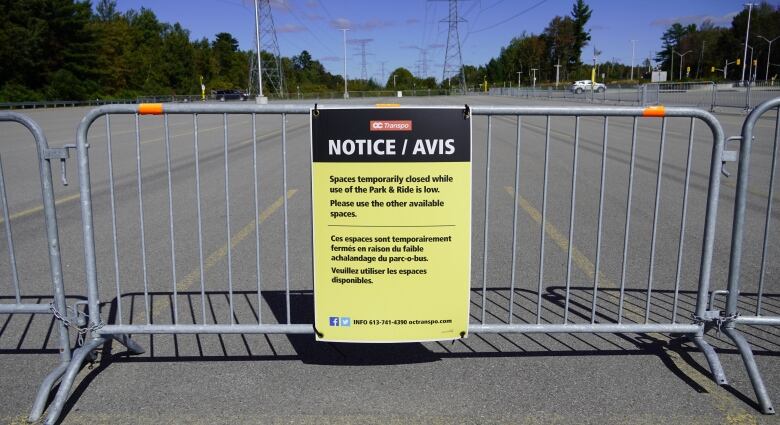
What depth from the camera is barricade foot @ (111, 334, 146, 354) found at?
4141 millimetres

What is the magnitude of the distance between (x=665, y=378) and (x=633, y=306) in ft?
3.88

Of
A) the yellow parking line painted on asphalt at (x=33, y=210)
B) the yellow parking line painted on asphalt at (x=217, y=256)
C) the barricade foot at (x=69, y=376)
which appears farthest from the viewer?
the yellow parking line painted on asphalt at (x=33, y=210)

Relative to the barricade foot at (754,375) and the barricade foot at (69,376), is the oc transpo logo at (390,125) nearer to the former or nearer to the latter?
the barricade foot at (69,376)

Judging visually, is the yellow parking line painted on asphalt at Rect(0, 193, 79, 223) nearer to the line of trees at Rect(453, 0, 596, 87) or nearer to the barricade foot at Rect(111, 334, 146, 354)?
the barricade foot at Rect(111, 334, 146, 354)

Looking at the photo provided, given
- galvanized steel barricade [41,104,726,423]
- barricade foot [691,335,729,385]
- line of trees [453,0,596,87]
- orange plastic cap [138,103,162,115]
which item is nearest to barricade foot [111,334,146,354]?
galvanized steel barricade [41,104,726,423]

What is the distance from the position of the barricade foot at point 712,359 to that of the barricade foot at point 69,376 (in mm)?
3856

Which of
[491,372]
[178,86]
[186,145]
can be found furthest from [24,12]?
[491,372]

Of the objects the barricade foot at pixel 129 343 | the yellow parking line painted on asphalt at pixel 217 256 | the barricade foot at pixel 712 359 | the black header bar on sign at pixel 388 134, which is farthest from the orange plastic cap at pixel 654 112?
the barricade foot at pixel 129 343

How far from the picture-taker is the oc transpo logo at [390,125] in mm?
3588

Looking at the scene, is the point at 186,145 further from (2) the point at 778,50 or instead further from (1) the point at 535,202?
(2) the point at 778,50

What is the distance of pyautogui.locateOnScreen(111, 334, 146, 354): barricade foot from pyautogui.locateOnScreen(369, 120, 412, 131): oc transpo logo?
221 centimetres

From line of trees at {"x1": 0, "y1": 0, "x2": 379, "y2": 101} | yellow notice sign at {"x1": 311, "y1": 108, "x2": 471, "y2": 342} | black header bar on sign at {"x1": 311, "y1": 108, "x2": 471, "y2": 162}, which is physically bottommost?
yellow notice sign at {"x1": 311, "y1": 108, "x2": 471, "y2": 342}

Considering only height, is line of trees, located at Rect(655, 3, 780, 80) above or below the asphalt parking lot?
above

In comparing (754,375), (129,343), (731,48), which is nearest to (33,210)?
(129,343)
